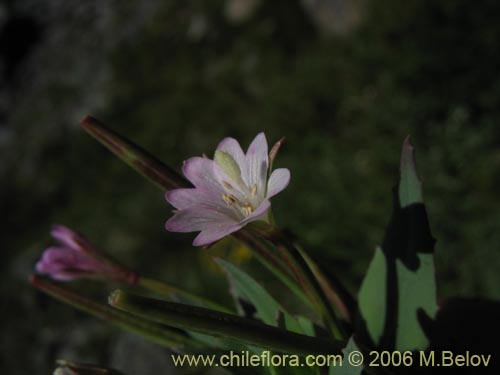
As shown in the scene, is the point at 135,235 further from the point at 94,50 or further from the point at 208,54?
the point at 94,50

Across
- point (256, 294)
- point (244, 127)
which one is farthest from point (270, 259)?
point (244, 127)

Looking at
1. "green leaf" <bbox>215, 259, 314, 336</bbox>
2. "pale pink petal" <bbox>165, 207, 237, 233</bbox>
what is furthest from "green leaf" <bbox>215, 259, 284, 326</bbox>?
"pale pink petal" <bbox>165, 207, 237, 233</bbox>

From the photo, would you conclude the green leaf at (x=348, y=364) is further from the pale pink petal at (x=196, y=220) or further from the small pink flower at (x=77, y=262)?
the small pink flower at (x=77, y=262)

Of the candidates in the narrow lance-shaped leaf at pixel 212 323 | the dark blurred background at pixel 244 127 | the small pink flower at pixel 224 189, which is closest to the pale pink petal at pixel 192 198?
the small pink flower at pixel 224 189

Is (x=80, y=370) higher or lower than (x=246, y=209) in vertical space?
lower

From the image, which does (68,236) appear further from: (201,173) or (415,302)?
(415,302)

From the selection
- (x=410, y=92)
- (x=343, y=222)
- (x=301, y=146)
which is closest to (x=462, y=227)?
(x=343, y=222)
